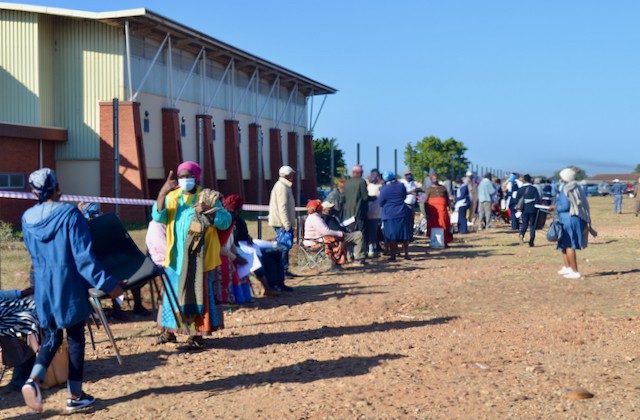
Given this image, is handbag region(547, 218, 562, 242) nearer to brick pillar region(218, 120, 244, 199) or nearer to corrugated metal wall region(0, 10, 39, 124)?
corrugated metal wall region(0, 10, 39, 124)

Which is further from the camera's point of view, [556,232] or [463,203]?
[463,203]

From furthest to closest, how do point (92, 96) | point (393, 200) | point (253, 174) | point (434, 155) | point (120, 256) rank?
point (434, 155) → point (253, 174) → point (92, 96) → point (393, 200) → point (120, 256)

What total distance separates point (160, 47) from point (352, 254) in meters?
20.0

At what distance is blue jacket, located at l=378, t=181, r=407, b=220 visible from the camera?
53.9ft

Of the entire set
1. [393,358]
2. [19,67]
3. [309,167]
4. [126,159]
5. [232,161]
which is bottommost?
[393,358]

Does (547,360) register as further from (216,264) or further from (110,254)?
(110,254)

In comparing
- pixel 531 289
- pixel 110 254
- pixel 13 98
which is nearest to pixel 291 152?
pixel 13 98

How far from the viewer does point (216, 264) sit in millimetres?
7973

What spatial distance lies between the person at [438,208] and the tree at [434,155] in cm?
6544

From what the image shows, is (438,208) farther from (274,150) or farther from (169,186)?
(274,150)

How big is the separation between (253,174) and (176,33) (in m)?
14.3

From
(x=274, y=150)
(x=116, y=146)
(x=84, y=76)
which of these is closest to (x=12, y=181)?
(x=84, y=76)

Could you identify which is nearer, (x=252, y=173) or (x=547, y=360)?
(x=547, y=360)

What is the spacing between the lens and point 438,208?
64.7 feet
